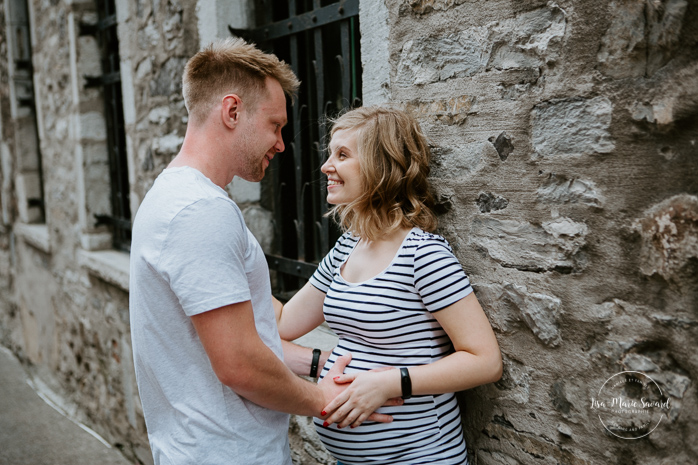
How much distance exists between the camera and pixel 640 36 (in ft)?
4.18

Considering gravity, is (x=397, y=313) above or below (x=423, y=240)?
below

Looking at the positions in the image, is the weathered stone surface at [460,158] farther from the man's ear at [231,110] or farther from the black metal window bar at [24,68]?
the black metal window bar at [24,68]

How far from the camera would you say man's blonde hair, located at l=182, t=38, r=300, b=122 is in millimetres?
1591

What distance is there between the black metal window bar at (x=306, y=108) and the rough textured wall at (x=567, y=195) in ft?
2.00

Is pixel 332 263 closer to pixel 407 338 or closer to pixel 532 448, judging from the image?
pixel 407 338

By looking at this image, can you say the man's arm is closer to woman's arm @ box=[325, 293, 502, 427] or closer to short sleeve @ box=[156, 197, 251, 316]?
short sleeve @ box=[156, 197, 251, 316]

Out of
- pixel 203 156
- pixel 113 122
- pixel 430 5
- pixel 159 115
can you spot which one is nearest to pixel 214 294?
pixel 203 156

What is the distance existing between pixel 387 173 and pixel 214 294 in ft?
2.11

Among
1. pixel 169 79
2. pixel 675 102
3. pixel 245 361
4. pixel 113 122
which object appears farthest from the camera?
pixel 113 122

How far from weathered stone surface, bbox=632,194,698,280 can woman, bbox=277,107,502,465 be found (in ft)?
1.47

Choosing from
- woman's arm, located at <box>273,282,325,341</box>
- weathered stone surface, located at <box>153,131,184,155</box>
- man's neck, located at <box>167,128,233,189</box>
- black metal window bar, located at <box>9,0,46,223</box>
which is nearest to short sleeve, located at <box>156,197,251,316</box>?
man's neck, located at <box>167,128,233,189</box>

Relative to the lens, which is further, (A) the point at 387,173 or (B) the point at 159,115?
(B) the point at 159,115

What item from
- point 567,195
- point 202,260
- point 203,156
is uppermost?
point 203,156

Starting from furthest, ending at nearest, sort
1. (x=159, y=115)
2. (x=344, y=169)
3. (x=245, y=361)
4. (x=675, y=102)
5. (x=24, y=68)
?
1. (x=24, y=68)
2. (x=159, y=115)
3. (x=344, y=169)
4. (x=245, y=361)
5. (x=675, y=102)
